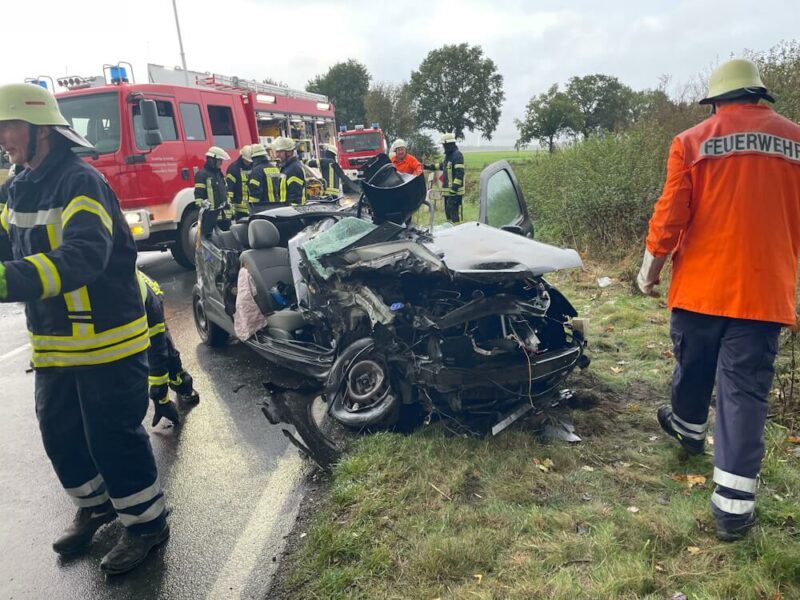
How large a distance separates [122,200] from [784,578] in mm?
9043

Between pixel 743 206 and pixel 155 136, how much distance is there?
320 inches

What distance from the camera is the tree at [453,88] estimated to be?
51.4 meters

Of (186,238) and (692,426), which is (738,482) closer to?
(692,426)

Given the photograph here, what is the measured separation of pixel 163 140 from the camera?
918cm

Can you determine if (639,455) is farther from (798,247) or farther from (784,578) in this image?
(798,247)

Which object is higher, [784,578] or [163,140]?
[163,140]

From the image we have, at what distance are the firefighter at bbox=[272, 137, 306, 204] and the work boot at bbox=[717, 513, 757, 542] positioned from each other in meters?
7.08

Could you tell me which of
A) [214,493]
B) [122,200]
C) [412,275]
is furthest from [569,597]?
[122,200]

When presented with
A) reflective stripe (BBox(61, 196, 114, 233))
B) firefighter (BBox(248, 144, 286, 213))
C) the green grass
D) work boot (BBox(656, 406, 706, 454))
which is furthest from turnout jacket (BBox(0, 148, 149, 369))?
firefighter (BBox(248, 144, 286, 213))

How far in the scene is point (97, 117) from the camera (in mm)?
8719

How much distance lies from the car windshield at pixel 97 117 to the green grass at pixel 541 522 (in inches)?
291

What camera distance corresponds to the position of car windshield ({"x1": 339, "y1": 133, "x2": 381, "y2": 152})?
2427cm

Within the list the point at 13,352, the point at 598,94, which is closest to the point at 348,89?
the point at 598,94

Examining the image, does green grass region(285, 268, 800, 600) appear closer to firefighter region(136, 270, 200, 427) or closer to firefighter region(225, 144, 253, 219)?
firefighter region(136, 270, 200, 427)
